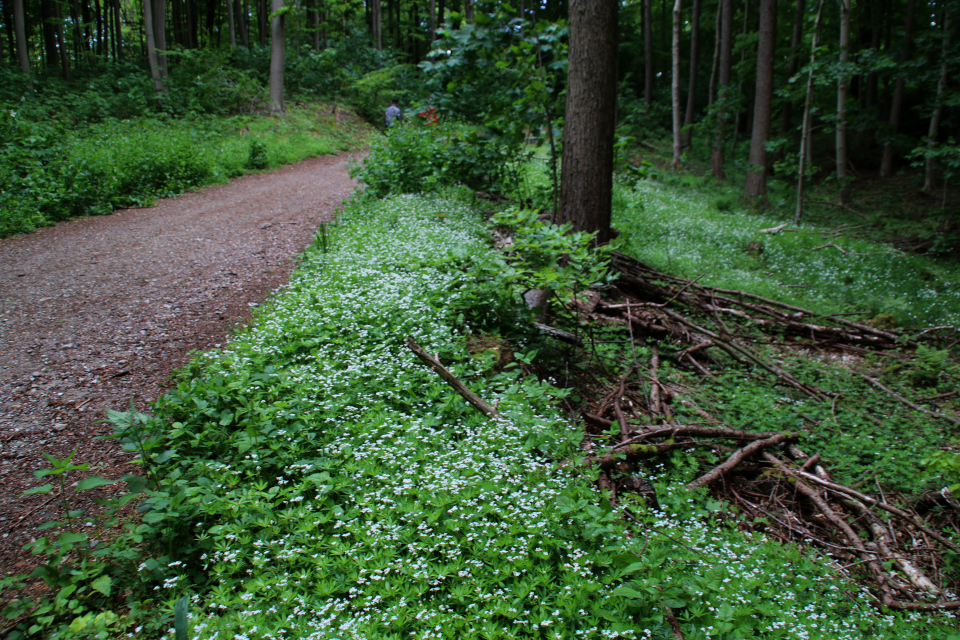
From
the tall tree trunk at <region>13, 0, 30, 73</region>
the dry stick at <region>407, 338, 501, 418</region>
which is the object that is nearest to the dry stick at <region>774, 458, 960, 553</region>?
the dry stick at <region>407, 338, 501, 418</region>

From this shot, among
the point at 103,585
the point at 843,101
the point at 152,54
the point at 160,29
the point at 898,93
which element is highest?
the point at 160,29

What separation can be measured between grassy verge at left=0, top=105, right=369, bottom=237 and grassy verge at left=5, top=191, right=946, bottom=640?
312 inches

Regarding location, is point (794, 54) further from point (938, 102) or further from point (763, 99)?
point (938, 102)

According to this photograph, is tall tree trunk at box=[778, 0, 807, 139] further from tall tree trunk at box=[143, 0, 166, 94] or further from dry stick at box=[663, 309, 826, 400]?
tall tree trunk at box=[143, 0, 166, 94]

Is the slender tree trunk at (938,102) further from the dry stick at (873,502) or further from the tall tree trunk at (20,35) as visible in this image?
the tall tree trunk at (20,35)

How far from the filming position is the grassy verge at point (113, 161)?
375 inches

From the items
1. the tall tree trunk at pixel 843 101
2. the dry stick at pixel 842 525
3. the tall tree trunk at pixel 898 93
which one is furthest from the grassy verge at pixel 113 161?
the tall tree trunk at pixel 898 93

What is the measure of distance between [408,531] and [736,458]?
2832 millimetres

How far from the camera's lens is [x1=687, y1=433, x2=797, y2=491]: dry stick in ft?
13.0

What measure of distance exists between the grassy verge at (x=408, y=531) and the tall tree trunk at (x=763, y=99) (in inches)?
594

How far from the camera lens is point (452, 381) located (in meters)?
4.13

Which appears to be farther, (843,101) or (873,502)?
(843,101)

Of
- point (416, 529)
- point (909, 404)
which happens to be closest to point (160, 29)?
point (416, 529)

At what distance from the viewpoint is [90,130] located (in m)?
13.8
